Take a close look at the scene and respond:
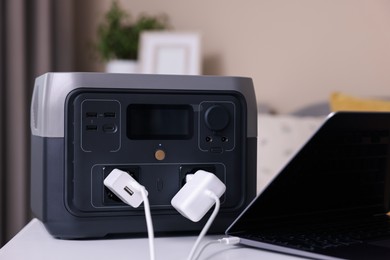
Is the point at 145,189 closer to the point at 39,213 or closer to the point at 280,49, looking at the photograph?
the point at 39,213

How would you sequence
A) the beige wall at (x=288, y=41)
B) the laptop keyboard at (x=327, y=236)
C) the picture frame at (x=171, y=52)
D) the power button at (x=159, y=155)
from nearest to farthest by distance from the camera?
the laptop keyboard at (x=327, y=236) → the power button at (x=159, y=155) → the beige wall at (x=288, y=41) → the picture frame at (x=171, y=52)

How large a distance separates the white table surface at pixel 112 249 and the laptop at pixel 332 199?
2 centimetres

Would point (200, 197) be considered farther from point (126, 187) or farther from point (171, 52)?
point (171, 52)

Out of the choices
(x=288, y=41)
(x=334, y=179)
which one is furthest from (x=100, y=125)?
(x=288, y=41)

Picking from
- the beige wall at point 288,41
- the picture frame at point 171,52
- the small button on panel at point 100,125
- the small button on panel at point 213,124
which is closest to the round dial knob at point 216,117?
the small button on panel at point 213,124

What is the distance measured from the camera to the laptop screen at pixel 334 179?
683 mm

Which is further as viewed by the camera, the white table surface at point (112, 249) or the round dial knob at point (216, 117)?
the round dial knob at point (216, 117)

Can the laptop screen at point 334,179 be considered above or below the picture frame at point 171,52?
below

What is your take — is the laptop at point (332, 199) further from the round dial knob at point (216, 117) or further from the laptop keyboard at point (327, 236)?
the round dial knob at point (216, 117)

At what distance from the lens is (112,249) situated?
0.69m

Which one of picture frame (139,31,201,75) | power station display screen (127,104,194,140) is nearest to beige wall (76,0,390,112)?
picture frame (139,31,201,75)

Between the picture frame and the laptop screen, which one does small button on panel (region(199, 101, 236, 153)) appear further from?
the picture frame

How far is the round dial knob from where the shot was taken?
0.77 metres

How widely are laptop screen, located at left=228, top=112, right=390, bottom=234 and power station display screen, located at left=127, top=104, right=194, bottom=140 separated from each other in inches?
5.8
